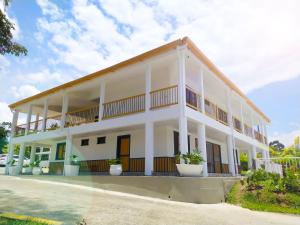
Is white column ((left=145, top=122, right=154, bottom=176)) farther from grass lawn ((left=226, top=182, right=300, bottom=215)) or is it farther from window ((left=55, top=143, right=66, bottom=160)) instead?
window ((left=55, top=143, right=66, bottom=160))

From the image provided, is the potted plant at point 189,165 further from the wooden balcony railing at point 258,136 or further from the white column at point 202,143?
the wooden balcony railing at point 258,136

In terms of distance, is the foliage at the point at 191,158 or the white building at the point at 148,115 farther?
the white building at the point at 148,115

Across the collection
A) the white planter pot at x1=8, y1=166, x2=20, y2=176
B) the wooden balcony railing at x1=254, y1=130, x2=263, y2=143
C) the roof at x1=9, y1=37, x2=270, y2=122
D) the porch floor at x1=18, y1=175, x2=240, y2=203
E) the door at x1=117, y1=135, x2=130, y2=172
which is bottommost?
the porch floor at x1=18, y1=175, x2=240, y2=203

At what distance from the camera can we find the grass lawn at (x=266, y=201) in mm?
8086

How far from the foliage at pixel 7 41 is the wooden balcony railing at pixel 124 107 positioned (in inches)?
249

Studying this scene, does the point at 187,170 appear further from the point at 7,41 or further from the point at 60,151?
the point at 60,151

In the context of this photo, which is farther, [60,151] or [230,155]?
[60,151]

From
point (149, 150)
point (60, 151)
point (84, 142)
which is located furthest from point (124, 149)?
point (60, 151)

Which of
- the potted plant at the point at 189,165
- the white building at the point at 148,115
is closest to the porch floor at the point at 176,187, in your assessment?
the potted plant at the point at 189,165

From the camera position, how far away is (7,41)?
7008 millimetres

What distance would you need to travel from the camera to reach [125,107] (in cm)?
1350

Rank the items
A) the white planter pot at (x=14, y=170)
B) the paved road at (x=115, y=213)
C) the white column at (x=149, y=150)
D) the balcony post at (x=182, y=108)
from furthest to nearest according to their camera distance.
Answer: the white planter pot at (x=14, y=170) < the white column at (x=149, y=150) < the balcony post at (x=182, y=108) < the paved road at (x=115, y=213)

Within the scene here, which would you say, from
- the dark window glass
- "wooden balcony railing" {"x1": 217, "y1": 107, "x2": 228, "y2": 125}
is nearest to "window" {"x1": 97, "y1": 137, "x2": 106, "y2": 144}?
"wooden balcony railing" {"x1": 217, "y1": 107, "x2": 228, "y2": 125}

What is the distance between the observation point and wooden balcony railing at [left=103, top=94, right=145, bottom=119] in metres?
13.0
